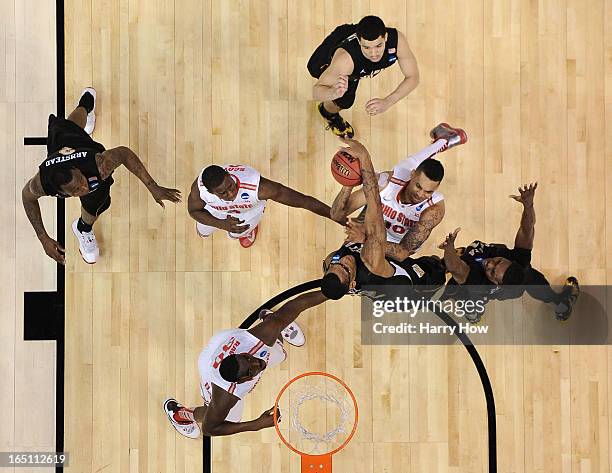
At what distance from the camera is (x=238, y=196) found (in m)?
4.14

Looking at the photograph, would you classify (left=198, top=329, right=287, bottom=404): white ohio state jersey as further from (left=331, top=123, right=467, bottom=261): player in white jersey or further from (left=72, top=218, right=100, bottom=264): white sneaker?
(left=72, top=218, right=100, bottom=264): white sneaker

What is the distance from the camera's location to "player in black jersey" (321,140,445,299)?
12.5 feet

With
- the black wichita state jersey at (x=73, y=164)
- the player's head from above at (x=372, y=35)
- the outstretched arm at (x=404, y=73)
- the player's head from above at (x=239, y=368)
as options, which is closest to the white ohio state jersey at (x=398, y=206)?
the outstretched arm at (x=404, y=73)

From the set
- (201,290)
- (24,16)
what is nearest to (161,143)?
(201,290)

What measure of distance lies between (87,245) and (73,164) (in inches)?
32.6

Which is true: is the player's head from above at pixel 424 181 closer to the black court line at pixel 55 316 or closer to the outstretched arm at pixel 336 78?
the outstretched arm at pixel 336 78

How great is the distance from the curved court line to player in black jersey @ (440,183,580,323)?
375mm

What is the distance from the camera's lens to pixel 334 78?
4234 mm

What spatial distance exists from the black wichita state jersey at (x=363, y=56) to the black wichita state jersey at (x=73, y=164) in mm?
1889

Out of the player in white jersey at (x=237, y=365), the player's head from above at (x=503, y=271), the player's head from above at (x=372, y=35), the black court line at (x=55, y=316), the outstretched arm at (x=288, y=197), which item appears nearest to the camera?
the player's head from above at (x=372, y=35)

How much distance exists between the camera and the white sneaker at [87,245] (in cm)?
476

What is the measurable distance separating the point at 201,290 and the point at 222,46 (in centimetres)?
197

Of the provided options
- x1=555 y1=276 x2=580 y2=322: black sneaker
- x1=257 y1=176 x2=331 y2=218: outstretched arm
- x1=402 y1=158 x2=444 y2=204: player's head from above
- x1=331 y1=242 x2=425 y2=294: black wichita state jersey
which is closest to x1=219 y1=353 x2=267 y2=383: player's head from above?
x1=331 y1=242 x2=425 y2=294: black wichita state jersey

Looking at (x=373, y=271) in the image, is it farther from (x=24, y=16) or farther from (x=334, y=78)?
(x=24, y=16)
